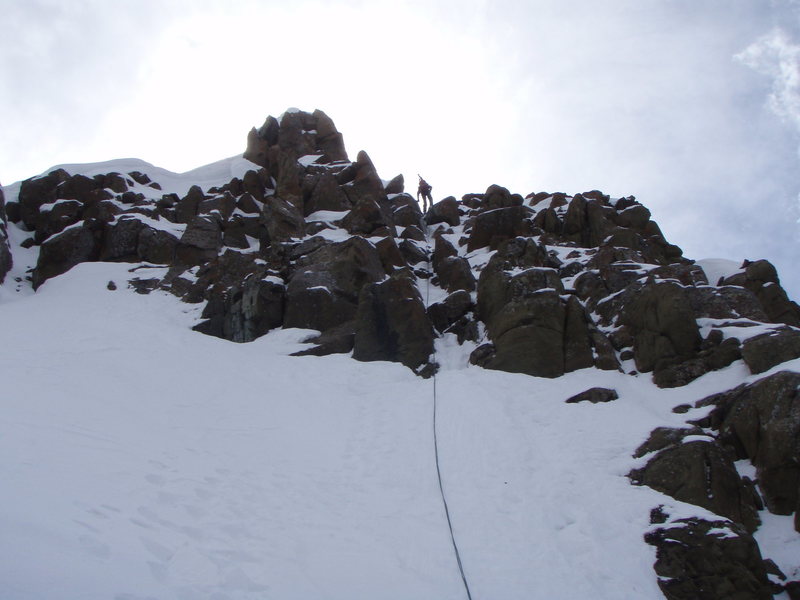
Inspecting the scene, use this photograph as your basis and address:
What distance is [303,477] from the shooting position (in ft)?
39.5

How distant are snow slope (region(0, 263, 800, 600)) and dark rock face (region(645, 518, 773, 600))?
34 centimetres

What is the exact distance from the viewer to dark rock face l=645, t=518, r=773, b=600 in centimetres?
873

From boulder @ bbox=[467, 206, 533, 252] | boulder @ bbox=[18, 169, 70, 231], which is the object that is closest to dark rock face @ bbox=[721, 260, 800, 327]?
boulder @ bbox=[467, 206, 533, 252]

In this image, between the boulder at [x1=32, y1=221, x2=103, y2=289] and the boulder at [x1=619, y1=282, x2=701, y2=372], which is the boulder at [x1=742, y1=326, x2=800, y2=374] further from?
the boulder at [x1=32, y1=221, x2=103, y2=289]

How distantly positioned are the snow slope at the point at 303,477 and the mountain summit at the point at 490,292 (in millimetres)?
569

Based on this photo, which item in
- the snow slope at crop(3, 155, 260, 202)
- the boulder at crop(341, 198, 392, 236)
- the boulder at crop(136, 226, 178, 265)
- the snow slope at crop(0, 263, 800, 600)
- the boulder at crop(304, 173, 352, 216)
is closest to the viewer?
the snow slope at crop(0, 263, 800, 600)

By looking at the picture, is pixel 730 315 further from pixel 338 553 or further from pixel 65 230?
pixel 65 230

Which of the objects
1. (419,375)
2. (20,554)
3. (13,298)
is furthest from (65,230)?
(20,554)

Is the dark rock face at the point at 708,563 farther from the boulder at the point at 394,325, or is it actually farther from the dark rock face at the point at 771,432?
the boulder at the point at 394,325

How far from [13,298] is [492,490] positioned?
26801 millimetres

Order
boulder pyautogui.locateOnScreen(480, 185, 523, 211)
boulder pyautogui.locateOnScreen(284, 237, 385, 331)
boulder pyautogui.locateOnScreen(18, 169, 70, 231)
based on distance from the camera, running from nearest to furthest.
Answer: boulder pyautogui.locateOnScreen(284, 237, 385, 331) < boulder pyautogui.locateOnScreen(18, 169, 70, 231) < boulder pyautogui.locateOnScreen(480, 185, 523, 211)

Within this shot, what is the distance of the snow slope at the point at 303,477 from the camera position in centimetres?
725

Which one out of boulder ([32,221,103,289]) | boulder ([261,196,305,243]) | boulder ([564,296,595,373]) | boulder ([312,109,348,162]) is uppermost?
boulder ([312,109,348,162])

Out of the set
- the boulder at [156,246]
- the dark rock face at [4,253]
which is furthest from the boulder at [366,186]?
the dark rock face at [4,253]
